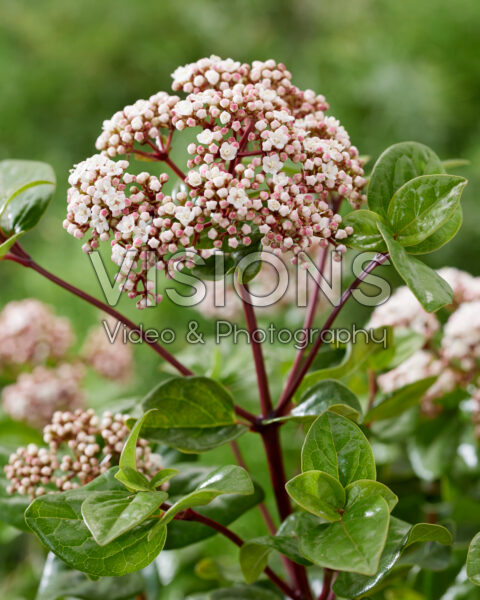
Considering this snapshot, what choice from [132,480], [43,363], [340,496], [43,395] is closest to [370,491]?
[340,496]

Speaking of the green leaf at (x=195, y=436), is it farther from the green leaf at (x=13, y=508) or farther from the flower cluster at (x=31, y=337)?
the flower cluster at (x=31, y=337)

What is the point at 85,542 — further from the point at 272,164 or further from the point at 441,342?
the point at 441,342

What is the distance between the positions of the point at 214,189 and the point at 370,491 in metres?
0.18

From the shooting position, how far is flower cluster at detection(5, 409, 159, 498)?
44cm

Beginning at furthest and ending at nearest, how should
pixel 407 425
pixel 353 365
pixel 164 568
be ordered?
1. pixel 164 568
2. pixel 407 425
3. pixel 353 365

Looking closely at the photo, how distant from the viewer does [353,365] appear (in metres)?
0.51

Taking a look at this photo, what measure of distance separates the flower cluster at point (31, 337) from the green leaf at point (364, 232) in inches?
19.9

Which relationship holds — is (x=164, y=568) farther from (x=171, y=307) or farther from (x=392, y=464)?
(x=171, y=307)

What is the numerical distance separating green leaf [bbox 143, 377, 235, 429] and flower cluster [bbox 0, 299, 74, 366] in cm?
40

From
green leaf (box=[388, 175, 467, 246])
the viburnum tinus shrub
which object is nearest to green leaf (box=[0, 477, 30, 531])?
the viburnum tinus shrub

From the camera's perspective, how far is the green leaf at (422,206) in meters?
0.38

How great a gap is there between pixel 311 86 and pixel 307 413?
131 cm

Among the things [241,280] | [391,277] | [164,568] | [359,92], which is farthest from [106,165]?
[359,92]

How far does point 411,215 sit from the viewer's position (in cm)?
39
